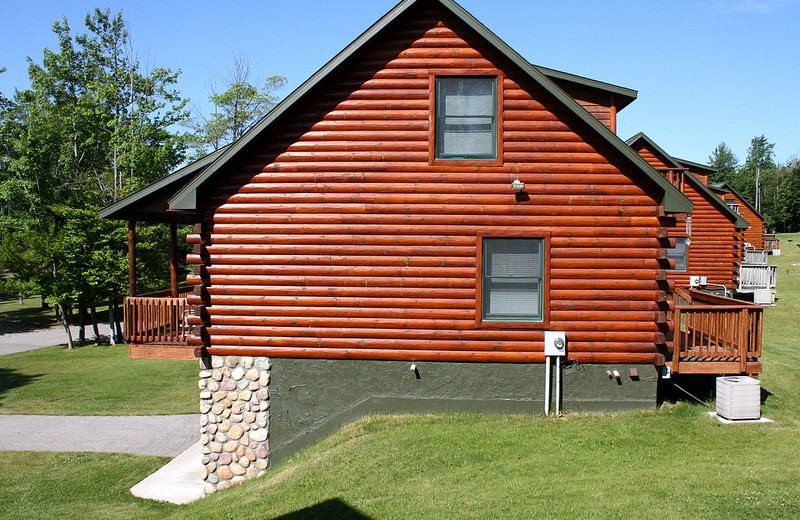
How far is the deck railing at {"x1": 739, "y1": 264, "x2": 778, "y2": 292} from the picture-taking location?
2752 centimetres

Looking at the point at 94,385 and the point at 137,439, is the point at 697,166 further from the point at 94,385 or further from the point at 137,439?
the point at 94,385

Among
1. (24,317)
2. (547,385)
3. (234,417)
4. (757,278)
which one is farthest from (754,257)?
(24,317)

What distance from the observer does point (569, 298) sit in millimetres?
9898

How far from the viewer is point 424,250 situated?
1002 cm

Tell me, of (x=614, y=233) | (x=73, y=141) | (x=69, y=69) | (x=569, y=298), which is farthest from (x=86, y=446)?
(x=69, y=69)

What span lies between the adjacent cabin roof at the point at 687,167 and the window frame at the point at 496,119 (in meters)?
12.3

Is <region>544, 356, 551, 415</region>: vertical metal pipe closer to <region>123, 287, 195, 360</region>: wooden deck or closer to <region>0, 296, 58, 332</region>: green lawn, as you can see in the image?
<region>123, 287, 195, 360</region>: wooden deck

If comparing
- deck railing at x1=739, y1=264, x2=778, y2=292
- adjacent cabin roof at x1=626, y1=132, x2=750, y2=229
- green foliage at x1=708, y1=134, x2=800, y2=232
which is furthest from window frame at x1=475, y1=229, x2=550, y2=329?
green foliage at x1=708, y1=134, x2=800, y2=232

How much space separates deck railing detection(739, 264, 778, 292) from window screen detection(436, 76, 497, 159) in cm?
2362

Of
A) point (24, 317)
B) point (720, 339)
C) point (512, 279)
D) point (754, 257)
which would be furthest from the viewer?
point (24, 317)

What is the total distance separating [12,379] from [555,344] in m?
21.7

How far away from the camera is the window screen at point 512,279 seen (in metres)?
9.99

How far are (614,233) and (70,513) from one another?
10.5 meters

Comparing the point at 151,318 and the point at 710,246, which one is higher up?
the point at 710,246
